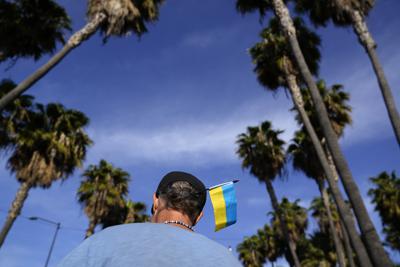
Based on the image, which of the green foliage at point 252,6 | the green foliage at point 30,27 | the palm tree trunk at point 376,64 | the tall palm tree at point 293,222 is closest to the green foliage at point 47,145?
the green foliage at point 30,27

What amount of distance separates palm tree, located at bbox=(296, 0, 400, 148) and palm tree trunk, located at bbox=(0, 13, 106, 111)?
9773mm

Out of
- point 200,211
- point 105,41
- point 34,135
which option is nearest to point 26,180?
point 34,135

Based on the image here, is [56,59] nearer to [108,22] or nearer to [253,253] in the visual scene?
[108,22]

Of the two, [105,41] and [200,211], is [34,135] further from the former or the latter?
[200,211]

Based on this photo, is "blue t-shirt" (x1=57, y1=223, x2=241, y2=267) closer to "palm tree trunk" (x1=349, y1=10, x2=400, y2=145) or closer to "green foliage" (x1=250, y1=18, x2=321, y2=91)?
"palm tree trunk" (x1=349, y1=10, x2=400, y2=145)

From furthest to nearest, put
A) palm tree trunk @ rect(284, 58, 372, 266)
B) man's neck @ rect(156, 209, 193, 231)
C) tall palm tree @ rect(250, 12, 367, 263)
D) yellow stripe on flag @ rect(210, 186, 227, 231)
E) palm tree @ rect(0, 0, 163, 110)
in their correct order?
tall palm tree @ rect(250, 12, 367, 263) → palm tree @ rect(0, 0, 163, 110) → palm tree trunk @ rect(284, 58, 372, 266) → yellow stripe on flag @ rect(210, 186, 227, 231) → man's neck @ rect(156, 209, 193, 231)

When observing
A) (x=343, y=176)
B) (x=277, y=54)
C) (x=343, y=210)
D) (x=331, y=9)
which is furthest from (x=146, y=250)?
(x=277, y=54)

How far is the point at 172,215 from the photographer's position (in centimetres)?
205

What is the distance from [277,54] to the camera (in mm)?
20906

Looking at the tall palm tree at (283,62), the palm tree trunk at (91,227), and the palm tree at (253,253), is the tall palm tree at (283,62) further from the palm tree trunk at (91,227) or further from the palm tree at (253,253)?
the palm tree at (253,253)

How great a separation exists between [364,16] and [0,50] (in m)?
16.7

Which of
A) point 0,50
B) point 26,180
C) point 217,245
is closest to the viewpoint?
point 217,245

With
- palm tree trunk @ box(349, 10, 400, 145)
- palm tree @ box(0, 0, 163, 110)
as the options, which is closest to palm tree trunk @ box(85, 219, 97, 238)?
Answer: palm tree @ box(0, 0, 163, 110)

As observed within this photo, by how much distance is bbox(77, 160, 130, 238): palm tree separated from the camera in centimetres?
2767
